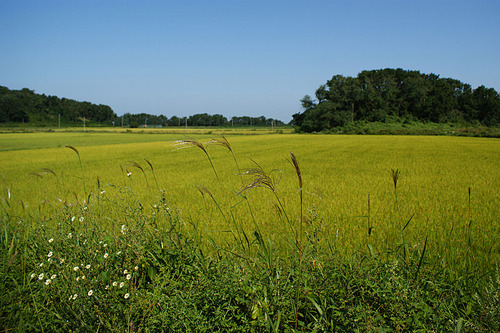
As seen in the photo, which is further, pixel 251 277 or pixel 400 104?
pixel 400 104

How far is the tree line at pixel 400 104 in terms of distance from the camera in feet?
237

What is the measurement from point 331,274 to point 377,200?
425 cm

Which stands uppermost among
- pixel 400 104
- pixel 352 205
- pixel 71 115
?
pixel 400 104

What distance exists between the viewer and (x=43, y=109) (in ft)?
368

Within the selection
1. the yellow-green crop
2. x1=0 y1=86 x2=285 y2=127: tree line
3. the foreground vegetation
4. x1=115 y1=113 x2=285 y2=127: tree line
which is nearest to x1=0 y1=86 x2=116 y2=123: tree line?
x1=0 y1=86 x2=285 y2=127: tree line

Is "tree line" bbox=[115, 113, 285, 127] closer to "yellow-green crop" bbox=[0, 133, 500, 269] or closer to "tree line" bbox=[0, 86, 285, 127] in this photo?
"tree line" bbox=[0, 86, 285, 127]

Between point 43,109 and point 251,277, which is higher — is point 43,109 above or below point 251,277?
above

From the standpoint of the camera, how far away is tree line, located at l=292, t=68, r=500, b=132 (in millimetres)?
72312

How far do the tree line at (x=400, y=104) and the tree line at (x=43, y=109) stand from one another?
86.8 meters

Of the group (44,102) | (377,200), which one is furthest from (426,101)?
(44,102)

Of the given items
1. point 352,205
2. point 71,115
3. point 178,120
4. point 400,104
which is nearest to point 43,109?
point 71,115

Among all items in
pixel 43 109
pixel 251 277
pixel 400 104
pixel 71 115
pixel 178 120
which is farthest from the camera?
pixel 178 120

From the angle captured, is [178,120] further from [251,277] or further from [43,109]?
[251,277]

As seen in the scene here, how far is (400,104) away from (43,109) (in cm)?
12450
